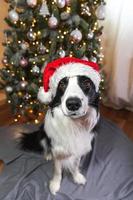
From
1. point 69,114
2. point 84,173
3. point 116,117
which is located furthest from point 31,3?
point 116,117

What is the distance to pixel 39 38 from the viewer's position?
6.12 ft

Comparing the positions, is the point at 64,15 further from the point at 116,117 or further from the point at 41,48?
the point at 116,117

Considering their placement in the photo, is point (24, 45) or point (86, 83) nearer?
point (86, 83)

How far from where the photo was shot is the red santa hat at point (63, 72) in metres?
1.34

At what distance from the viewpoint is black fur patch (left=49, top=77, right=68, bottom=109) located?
1.34 m

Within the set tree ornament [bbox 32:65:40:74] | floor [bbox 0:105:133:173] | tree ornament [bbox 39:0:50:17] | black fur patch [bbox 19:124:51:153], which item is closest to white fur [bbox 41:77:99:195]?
black fur patch [bbox 19:124:51:153]

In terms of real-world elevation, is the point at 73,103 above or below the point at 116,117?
above

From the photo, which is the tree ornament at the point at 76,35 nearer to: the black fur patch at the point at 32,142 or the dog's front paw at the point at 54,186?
the black fur patch at the point at 32,142

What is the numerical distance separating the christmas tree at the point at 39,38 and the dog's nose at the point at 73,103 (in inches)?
25.9

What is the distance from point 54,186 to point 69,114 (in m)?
0.50

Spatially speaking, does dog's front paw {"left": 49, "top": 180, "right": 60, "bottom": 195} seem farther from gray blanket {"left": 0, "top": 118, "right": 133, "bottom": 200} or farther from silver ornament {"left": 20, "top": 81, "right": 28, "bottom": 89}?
silver ornament {"left": 20, "top": 81, "right": 28, "bottom": 89}

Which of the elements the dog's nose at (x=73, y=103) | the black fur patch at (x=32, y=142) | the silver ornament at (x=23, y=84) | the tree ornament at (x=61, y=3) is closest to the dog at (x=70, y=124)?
the dog's nose at (x=73, y=103)

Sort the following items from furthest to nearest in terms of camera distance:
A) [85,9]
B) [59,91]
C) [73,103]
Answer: [85,9] < [59,91] < [73,103]

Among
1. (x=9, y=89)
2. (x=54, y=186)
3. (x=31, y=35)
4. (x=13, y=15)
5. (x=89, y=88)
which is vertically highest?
(x=13, y=15)
